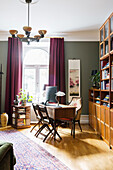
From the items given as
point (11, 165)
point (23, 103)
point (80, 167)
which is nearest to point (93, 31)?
point (23, 103)

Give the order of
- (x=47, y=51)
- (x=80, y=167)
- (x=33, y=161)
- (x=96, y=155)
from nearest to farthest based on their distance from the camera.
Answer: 1. (x=80, y=167)
2. (x=33, y=161)
3. (x=96, y=155)
4. (x=47, y=51)

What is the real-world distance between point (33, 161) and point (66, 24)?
3848mm

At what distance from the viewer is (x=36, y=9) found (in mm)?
4055

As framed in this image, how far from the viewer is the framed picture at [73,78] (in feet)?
19.0

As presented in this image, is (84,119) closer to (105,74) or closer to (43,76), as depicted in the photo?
(43,76)

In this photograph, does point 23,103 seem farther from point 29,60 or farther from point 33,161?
point 33,161

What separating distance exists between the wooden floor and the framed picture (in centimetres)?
158

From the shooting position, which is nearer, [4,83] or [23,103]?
[23,103]

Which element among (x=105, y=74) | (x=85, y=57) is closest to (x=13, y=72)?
(x=85, y=57)

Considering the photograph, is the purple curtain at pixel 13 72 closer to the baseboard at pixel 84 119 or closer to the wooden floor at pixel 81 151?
the wooden floor at pixel 81 151

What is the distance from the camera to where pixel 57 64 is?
19.0 ft

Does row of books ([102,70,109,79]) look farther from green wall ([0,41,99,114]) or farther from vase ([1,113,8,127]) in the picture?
vase ([1,113,8,127])

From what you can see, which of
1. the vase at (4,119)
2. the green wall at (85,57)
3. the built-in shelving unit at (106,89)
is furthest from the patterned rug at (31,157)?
the green wall at (85,57)

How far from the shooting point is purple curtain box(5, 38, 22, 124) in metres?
5.69
